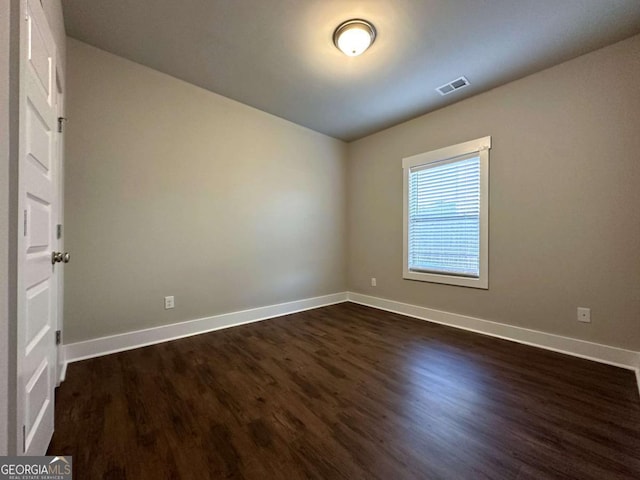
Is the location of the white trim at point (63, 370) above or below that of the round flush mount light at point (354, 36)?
below

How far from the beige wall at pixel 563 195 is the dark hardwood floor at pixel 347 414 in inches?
18.9

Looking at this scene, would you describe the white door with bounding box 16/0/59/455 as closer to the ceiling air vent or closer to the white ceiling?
the white ceiling

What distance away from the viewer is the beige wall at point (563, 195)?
2191 millimetres

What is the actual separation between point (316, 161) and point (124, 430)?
12.0ft

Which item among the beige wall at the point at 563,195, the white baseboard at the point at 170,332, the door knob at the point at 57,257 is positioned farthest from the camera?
the white baseboard at the point at 170,332

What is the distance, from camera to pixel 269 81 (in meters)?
2.81

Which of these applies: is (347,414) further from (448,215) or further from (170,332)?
(448,215)

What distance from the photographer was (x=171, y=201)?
9.08ft

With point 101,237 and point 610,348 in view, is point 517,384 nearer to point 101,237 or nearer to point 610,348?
point 610,348

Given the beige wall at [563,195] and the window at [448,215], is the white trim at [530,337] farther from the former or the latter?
the window at [448,215]

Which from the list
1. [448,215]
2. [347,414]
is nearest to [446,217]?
[448,215]

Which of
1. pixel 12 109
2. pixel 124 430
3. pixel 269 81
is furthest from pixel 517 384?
pixel 269 81

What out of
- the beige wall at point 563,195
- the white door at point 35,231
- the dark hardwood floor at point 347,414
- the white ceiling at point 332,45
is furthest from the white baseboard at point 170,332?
the white ceiling at point 332,45

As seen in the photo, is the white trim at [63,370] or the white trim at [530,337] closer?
the white trim at [63,370]
